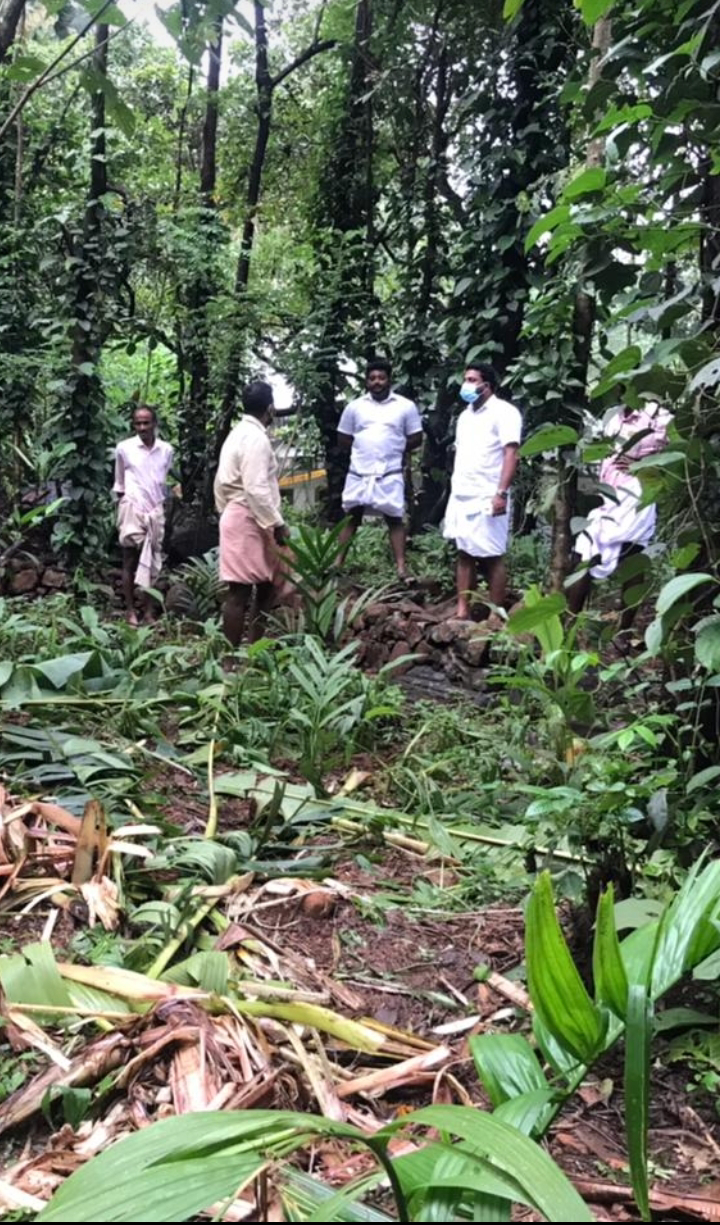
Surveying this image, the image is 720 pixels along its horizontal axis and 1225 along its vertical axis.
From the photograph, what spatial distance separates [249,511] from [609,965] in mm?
3971

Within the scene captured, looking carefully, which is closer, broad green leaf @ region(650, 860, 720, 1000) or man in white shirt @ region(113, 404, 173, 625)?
broad green leaf @ region(650, 860, 720, 1000)

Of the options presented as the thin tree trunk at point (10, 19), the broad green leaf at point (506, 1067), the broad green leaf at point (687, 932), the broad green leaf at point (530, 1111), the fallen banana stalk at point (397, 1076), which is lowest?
the fallen banana stalk at point (397, 1076)

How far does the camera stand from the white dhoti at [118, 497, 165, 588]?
21.4ft

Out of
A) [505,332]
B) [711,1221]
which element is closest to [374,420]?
[505,332]

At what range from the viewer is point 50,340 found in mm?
7062

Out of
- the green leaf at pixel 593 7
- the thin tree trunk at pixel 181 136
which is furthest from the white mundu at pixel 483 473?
the thin tree trunk at pixel 181 136

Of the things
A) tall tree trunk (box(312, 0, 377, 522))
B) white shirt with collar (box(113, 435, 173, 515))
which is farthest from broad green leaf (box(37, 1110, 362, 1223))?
tall tree trunk (box(312, 0, 377, 522))

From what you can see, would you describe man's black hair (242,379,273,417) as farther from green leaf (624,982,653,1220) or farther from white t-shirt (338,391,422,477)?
green leaf (624,982,653,1220)

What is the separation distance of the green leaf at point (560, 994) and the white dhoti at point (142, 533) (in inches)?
217

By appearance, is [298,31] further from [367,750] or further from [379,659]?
[367,750]

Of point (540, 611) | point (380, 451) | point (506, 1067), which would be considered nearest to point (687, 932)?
point (506, 1067)

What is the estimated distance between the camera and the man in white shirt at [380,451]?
6.48 metres

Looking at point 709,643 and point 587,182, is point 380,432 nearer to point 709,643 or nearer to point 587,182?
point 587,182

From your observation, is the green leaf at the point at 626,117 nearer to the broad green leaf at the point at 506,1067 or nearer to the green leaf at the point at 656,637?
the green leaf at the point at 656,637
